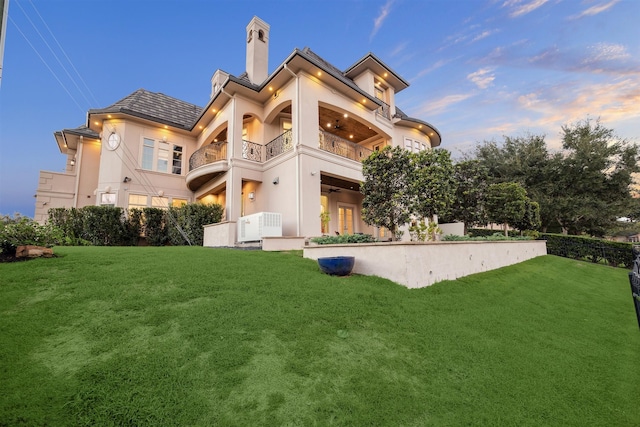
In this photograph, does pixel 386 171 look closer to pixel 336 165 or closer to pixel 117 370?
pixel 336 165

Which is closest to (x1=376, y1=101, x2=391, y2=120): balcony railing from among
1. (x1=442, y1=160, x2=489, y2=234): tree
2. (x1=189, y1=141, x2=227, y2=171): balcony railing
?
(x1=442, y1=160, x2=489, y2=234): tree

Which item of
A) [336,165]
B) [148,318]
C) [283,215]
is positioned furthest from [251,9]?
[148,318]

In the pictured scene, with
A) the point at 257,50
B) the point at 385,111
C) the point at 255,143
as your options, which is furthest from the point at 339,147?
the point at 257,50

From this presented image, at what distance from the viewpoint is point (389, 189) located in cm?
783

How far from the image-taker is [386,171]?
781 centimetres

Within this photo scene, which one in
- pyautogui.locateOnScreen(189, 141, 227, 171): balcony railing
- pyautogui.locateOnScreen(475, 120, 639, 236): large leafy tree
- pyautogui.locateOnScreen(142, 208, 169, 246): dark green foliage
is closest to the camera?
pyautogui.locateOnScreen(142, 208, 169, 246): dark green foliage

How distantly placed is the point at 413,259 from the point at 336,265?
161 centimetres

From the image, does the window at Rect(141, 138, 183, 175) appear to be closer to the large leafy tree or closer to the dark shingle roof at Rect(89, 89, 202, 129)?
the dark shingle roof at Rect(89, 89, 202, 129)

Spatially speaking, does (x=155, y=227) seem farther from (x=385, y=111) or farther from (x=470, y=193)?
(x=470, y=193)

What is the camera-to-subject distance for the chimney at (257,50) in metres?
14.6

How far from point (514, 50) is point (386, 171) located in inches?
551

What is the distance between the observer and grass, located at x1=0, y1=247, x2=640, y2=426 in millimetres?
2086

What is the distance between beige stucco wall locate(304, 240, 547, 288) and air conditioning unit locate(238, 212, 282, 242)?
9.38 feet

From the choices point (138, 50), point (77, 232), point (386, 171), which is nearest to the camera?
point (386, 171)
